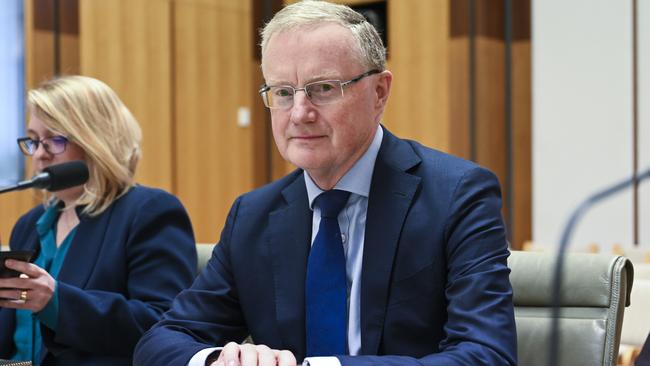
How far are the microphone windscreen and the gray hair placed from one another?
2.08ft

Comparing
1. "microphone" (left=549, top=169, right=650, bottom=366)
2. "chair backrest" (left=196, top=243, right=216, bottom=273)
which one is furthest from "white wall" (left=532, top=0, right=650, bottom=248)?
"microphone" (left=549, top=169, right=650, bottom=366)

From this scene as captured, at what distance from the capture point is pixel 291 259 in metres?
2.05

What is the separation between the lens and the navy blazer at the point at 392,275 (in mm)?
1808

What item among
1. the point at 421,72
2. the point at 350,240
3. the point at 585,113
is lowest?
the point at 350,240

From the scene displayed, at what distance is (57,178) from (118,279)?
1.88ft

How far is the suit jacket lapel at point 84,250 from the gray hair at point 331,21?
3.42 feet

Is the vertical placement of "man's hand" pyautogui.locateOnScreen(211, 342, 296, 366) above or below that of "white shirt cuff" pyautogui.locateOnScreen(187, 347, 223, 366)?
above

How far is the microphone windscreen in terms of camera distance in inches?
87.8

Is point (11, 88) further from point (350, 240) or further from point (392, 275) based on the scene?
point (392, 275)

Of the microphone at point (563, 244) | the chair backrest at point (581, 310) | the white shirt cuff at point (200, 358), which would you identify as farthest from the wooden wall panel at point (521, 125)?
the microphone at point (563, 244)

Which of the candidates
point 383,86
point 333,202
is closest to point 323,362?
point 333,202

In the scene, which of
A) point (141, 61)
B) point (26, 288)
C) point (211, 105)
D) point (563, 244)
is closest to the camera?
point (563, 244)

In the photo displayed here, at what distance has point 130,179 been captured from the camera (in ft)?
9.66

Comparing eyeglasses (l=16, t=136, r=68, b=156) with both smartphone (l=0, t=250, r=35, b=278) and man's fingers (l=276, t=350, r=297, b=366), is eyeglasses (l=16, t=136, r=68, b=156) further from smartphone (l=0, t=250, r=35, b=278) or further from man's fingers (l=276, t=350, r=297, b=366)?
man's fingers (l=276, t=350, r=297, b=366)
